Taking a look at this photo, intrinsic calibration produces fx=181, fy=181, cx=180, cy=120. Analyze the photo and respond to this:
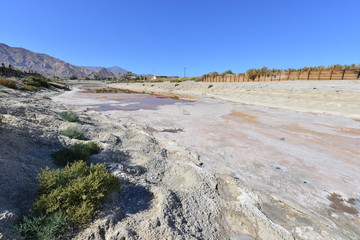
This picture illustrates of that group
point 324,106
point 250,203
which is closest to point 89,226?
point 250,203

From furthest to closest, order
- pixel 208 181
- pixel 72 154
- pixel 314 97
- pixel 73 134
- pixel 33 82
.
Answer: pixel 33 82
pixel 314 97
pixel 73 134
pixel 72 154
pixel 208 181

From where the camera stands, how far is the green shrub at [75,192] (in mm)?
2266

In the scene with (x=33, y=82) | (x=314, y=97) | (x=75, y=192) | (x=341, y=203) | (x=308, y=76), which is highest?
(x=308, y=76)

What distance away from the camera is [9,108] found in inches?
237

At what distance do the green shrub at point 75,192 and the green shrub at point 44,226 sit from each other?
3.5 inches

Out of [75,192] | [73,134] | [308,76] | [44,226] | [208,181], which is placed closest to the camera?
[44,226]

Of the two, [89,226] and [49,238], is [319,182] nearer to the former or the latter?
[89,226]

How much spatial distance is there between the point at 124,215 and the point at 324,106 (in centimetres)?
1532

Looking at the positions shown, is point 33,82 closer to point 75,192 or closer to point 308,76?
point 75,192

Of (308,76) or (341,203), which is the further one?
(308,76)

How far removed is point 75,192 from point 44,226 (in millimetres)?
468

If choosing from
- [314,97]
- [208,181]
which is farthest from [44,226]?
[314,97]

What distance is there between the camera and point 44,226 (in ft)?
6.77

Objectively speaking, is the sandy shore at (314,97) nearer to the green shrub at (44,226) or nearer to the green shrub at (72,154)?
the green shrub at (72,154)
